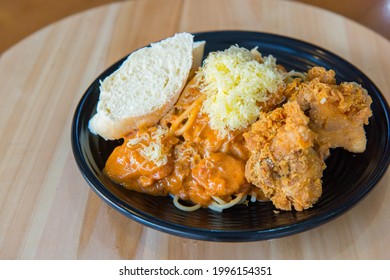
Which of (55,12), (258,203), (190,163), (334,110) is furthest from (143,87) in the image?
(55,12)

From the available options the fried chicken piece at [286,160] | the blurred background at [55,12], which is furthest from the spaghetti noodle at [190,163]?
the blurred background at [55,12]

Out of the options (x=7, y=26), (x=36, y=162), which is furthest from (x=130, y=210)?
(x=7, y=26)

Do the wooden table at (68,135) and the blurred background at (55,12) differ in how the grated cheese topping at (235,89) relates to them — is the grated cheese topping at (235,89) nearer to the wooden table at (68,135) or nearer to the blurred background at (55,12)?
the wooden table at (68,135)

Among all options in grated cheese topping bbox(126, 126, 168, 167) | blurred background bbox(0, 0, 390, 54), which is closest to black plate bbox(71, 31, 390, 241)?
grated cheese topping bbox(126, 126, 168, 167)

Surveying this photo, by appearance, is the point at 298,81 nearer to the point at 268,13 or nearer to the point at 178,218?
the point at 178,218

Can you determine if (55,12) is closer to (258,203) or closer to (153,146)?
(153,146)

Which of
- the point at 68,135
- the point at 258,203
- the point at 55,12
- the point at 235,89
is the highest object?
the point at 235,89
